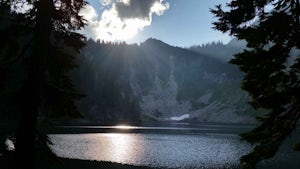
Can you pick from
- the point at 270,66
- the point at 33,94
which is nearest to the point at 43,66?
the point at 33,94

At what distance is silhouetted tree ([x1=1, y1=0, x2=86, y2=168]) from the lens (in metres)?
12.5

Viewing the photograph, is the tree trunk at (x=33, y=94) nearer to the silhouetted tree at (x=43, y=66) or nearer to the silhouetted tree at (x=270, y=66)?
the silhouetted tree at (x=43, y=66)

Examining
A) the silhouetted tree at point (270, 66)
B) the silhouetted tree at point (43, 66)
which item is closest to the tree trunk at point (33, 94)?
the silhouetted tree at point (43, 66)

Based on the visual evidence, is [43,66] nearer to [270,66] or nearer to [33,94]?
[33,94]

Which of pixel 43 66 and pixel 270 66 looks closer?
pixel 270 66

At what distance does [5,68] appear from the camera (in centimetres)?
1252

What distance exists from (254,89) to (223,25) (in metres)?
2.20

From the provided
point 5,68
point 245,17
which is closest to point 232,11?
point 245,17

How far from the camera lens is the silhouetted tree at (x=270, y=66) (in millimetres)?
9742

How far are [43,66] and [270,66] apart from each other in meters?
7.62

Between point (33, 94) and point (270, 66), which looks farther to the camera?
point (33, 94)

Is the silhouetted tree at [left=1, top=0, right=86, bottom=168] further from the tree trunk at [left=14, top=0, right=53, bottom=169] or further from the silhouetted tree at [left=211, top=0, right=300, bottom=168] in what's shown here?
the silhouetted tree at [left=211, top=0, right=300, bottom=168]

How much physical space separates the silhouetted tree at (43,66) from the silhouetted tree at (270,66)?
640cm

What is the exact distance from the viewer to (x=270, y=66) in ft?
33.0
